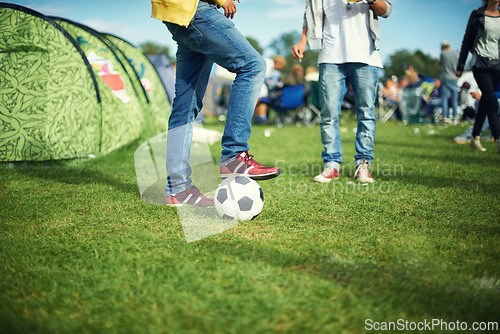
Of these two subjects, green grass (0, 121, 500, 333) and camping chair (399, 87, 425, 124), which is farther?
camping chair (399, 87, 425, 124)

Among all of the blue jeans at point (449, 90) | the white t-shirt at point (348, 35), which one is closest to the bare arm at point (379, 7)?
the white t-shirt at point (348, 35)

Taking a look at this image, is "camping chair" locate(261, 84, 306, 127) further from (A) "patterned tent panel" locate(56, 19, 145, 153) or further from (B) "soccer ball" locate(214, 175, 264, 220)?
(B) "soccer ball" locate(214, 175, 264, 220)

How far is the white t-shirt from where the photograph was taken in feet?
11.2

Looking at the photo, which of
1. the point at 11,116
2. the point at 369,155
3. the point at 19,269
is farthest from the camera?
the point at 11,116

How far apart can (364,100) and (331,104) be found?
30cm

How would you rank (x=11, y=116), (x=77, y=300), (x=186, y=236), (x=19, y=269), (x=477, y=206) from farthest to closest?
(x=11, y=116) < (x=477, y=206) < (x=186, y=236) < (x=19, y=269) < (x=77, y=300)

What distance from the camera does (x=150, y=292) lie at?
4.69 feet

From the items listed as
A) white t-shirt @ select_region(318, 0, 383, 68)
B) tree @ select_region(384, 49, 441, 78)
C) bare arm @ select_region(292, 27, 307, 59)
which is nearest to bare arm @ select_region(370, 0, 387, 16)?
white t-shirt @ select_region(318, 0, 383, 68)

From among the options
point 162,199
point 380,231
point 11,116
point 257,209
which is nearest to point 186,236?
point 257,209

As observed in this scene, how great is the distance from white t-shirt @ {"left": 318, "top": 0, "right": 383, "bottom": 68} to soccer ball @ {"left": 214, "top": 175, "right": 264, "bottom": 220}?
176cm

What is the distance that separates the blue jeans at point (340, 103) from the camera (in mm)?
3469

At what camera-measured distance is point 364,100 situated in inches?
138

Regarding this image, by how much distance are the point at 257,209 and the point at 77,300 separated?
3.87 ft

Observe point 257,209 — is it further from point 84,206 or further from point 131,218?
point 84,206
